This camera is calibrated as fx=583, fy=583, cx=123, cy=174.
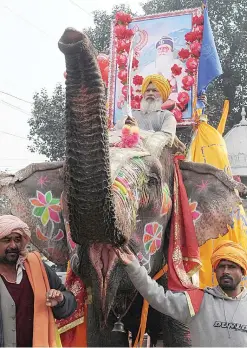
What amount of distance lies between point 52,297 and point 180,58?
321cm

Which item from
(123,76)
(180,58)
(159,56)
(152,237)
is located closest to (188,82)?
(180,58)

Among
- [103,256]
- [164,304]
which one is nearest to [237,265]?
[164,304]

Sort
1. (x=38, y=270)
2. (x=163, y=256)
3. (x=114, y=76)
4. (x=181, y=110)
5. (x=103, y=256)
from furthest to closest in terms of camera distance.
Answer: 1. (x=114, y=76)
2. (x=181, y=110)
3. (x=163, y=256)
4. (x=103, y=256)
5. (x=38, y=270)

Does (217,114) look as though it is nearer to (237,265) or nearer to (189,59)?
(189,59)

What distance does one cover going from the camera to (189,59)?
5.22 meters

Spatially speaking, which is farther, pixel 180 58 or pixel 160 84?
pixel 180 58

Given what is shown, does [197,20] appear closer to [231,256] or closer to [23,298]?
[231,256]

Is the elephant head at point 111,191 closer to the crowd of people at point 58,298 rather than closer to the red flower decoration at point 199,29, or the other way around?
the crowd of people at point 58,298

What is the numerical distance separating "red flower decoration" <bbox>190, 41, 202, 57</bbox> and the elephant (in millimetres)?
1474

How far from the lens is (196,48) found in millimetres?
5215

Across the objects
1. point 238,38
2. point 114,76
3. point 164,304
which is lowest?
point 164,304

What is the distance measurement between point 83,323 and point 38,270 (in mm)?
1091

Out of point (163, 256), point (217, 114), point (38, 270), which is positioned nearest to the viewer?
point (38, 270)

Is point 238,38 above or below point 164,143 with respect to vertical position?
above
